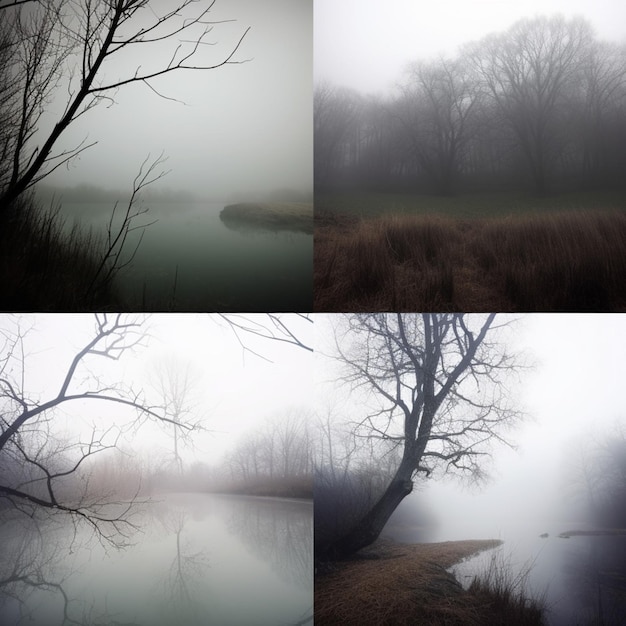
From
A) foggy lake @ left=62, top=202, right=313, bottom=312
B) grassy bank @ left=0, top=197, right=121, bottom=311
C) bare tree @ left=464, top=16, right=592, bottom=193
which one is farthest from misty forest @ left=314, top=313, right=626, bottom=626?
grassy bank @ left=0, top=197, right=121, bottom=311

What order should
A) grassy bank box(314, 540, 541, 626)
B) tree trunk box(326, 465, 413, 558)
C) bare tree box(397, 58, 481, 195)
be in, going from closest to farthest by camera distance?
grassy bank box(314, 540, 541, 626), tree trunk box(326, 465, 413, 558), bare tree box(397, 58, 481, 195)

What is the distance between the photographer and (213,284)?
2.62 m

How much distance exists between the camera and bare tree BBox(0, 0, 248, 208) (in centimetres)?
263

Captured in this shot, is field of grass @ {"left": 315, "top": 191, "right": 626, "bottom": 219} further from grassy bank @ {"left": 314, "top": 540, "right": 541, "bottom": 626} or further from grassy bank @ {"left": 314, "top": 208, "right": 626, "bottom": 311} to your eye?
grassy bank @ {"left": 314, "top": 540, "right": 541, "bottom": 626}

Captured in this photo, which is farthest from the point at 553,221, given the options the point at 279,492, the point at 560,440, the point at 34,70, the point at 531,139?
the point at 34,70

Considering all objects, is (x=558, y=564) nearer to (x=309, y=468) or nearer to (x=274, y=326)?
(x=309, y=468)

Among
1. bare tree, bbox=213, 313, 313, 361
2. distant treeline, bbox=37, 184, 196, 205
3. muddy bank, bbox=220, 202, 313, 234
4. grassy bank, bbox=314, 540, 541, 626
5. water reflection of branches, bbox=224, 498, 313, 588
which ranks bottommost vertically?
grassy bank, bbox=314, 540, 541, 626

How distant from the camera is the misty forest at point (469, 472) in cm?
244

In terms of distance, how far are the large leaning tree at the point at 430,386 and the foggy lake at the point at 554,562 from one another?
0.22 metres

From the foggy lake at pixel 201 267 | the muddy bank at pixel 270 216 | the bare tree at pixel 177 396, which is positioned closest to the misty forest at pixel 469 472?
the foggy lake at pixel 201 267

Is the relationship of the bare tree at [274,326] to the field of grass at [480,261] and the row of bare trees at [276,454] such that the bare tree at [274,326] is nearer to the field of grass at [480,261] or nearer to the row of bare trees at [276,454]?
the field of grass at [480,261]

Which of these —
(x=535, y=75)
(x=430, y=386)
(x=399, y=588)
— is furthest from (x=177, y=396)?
(x=535, y=75)

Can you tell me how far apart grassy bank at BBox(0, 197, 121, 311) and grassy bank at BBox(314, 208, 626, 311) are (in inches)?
37.4

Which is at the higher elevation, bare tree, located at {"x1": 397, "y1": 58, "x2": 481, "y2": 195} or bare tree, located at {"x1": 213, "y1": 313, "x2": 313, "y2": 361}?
bare tree, located at {"x1": 397, "y1": 58, "x2": 481, "y2": 195}
